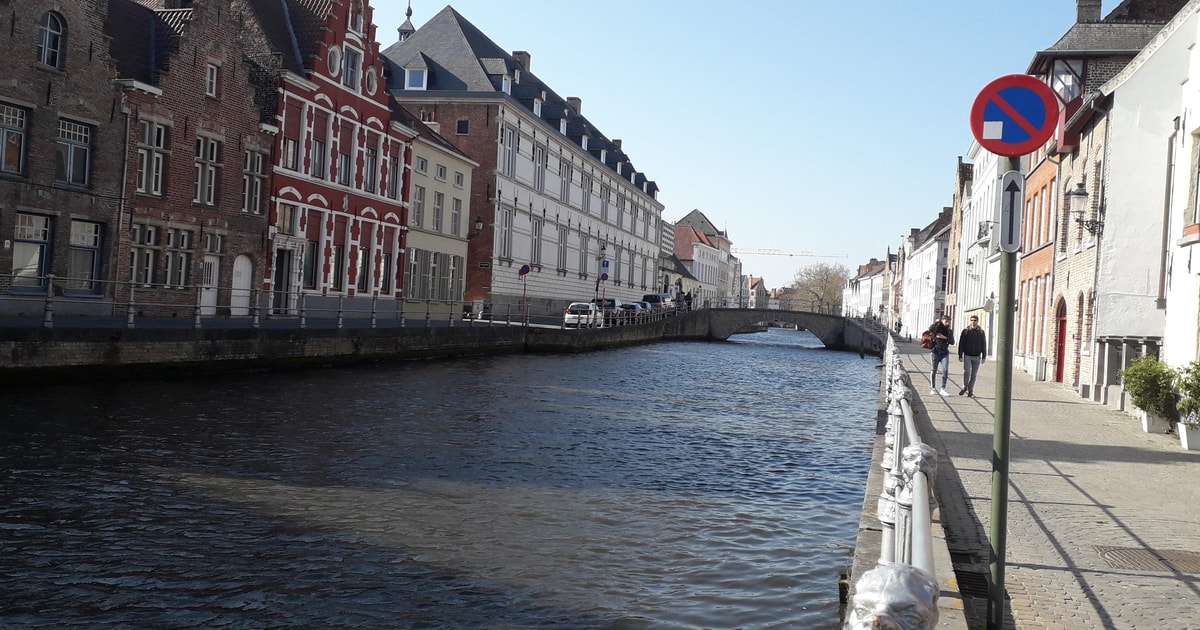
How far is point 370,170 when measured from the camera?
38781 millimetres

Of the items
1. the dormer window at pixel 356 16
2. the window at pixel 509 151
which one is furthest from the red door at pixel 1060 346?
the window at pixel 509 151

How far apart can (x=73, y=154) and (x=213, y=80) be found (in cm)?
598

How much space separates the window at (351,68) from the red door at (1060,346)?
2480 centimetres

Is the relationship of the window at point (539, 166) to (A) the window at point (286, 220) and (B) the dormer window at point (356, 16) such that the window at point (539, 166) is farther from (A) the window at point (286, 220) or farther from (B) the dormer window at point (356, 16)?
(A) the window at point (286, 220)

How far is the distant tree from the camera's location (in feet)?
506

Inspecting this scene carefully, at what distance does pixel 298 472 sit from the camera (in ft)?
35.6

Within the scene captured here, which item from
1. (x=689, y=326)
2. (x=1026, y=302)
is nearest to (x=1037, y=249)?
(x=1026, y=302)

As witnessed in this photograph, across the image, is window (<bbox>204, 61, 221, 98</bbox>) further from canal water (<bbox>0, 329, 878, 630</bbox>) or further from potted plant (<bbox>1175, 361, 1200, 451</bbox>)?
potted plant (<bbox>1175, 361, 1200, 451</bbox>)

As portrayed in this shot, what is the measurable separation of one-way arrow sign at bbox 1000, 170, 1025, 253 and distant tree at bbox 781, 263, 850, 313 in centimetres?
14482

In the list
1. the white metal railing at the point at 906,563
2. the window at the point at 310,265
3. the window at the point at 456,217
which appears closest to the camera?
the white metal railing at the point at 906,563

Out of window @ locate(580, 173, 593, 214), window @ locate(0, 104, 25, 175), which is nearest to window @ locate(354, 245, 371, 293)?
window @ locate(0, 104, 25, 175)

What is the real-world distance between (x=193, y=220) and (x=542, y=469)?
2027cm

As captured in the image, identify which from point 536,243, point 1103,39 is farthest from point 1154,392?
point 536,243

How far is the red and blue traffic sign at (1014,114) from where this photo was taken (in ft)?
16.9
